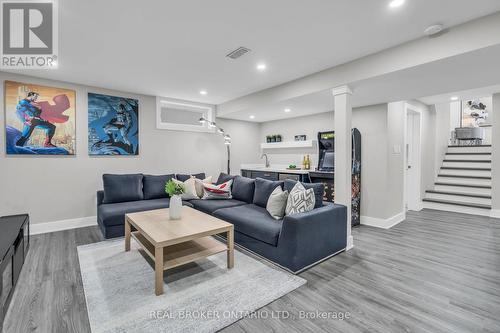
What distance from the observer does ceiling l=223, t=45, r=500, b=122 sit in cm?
248

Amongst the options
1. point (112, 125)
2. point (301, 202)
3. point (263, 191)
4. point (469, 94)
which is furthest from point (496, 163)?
point (112, 125)

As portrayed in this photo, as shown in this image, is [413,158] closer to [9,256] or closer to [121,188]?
[121,188]

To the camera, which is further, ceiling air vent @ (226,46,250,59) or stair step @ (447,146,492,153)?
stair step @ (447,146,492,153)

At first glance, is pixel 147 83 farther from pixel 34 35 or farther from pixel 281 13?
pixel 281 13

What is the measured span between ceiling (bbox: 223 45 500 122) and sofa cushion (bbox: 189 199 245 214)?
1.93 meters

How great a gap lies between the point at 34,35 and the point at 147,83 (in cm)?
168

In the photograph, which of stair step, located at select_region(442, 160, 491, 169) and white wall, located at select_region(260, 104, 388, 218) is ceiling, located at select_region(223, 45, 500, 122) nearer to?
white wall, located at select_region(260, 104, 388, 218)

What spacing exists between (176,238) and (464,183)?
23.1 feet

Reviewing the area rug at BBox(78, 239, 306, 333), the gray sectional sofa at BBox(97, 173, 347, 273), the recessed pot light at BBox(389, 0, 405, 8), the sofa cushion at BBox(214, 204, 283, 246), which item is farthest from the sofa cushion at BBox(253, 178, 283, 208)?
the recessed pot light at BBox(389, 0, 405, 8)

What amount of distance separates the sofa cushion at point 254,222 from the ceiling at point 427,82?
1.97m

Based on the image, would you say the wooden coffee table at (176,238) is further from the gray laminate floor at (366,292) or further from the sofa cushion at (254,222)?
the gray laminate floor at (366,292)

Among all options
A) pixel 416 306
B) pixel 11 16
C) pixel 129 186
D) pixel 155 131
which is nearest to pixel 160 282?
pixel 416 306

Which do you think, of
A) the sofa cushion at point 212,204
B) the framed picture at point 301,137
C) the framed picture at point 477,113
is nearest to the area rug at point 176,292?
the sofa cushion at point 212,204

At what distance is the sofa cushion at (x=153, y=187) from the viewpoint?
14.5ft
